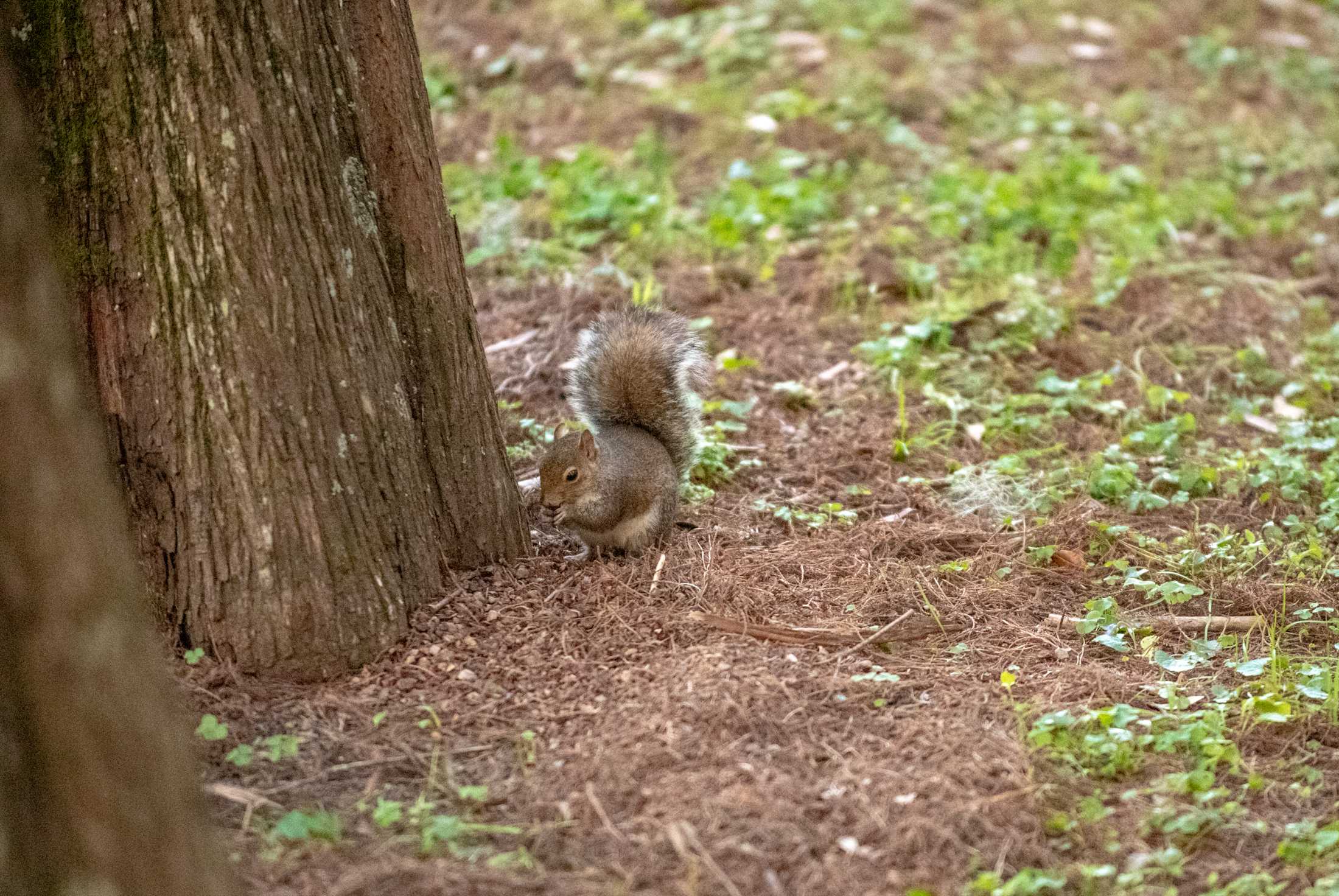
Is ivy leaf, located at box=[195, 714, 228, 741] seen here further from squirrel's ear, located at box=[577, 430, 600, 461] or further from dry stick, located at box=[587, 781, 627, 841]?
squirrel's ear, located at box=[577, 430, 600, 461]

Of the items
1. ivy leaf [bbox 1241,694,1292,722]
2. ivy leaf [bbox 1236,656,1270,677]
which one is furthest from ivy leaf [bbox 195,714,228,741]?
ivy leaf [bbox 1236,656,1270,677]

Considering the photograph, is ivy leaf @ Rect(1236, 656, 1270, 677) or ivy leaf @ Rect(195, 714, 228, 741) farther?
ivy leaf @ Rect(1236, 656, 1270, 677)

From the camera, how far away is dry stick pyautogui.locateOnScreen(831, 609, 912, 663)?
334 cm

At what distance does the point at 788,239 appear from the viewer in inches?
246

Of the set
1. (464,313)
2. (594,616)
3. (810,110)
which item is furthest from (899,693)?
(810,110)

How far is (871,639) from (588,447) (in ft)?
3.65

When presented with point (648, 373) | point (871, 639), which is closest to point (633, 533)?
point (648, 373)

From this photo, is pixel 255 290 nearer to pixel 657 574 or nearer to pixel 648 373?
pixel 657 574

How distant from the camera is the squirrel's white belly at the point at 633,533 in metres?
4.03

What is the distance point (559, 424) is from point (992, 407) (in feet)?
5.70

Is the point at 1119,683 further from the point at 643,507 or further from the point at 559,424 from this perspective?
the point at 559,424

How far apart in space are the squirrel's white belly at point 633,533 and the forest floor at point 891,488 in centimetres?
15

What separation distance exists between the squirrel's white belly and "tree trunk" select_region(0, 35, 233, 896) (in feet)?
7.08

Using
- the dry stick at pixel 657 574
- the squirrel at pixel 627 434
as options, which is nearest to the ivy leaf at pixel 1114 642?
the dry stick at pixel 657 574
